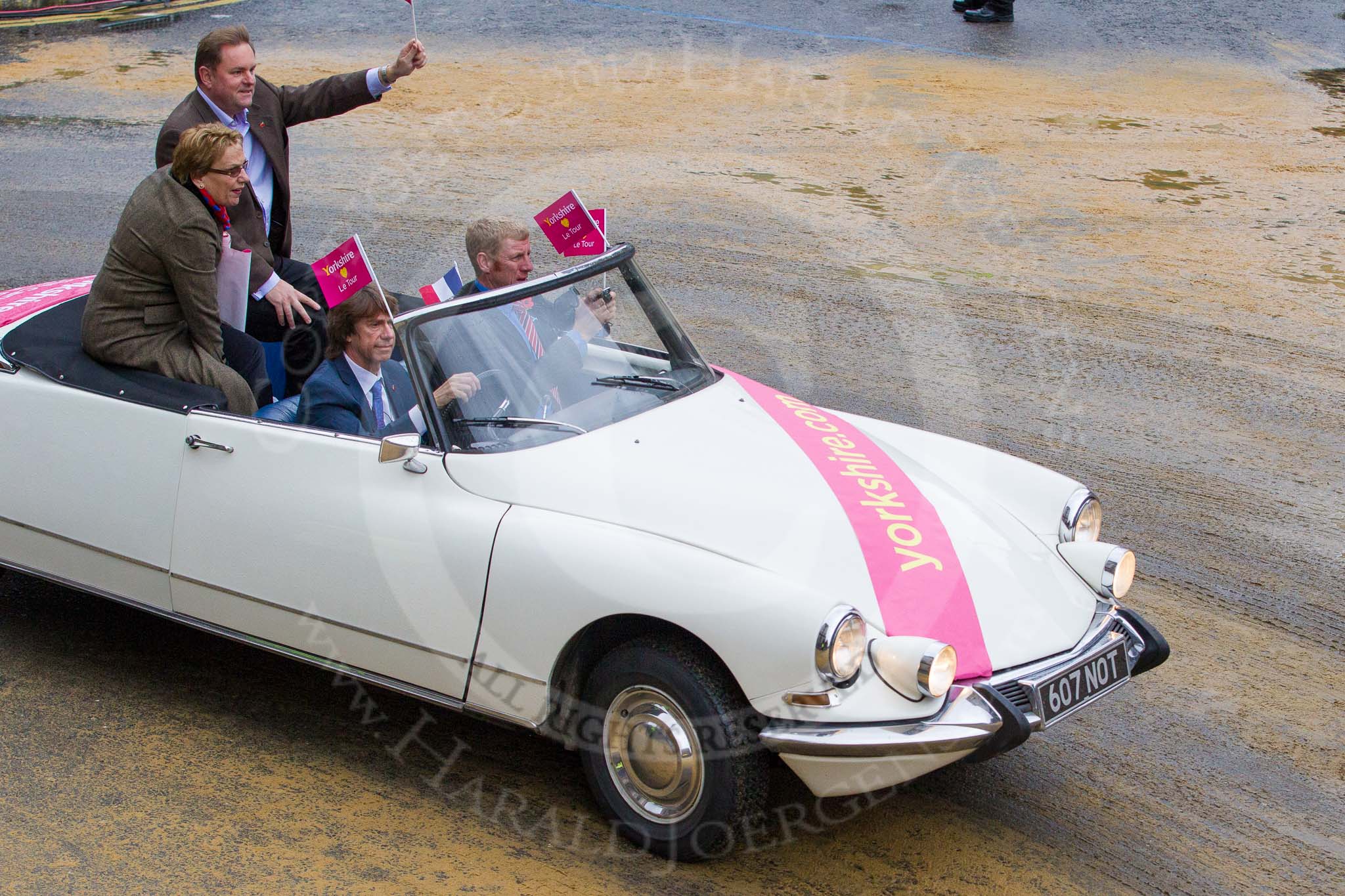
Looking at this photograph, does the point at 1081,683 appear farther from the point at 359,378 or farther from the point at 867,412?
the point at 867,412

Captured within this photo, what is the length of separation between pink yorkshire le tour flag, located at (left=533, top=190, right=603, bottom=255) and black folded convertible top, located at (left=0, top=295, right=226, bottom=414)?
4.83 ft

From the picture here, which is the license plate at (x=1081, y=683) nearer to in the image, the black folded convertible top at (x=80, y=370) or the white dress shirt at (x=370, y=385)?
the white dress shirt at (x=370, y=385)

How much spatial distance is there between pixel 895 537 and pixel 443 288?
7.16 feet

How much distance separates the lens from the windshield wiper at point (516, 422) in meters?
3.96

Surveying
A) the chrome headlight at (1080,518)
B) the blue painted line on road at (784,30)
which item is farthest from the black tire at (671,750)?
the blue painted line on road at (784,30)

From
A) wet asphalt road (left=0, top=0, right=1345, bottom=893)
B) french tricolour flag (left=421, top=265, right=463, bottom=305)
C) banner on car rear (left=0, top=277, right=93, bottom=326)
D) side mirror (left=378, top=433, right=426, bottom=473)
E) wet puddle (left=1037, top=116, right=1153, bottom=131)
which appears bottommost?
wet asphalt road (left=0, top=0, right=1345, bottom=893)

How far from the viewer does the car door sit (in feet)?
12.2

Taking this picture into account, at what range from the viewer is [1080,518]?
4.23 m

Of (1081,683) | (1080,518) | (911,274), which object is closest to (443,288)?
(1080,518)

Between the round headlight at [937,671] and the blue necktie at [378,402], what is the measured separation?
6.97 ft

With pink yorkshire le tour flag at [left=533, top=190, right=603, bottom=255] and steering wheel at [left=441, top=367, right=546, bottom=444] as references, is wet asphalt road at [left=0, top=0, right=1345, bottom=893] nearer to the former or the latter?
steering wheel at [left=441, top=367, right=546, bottom=444]

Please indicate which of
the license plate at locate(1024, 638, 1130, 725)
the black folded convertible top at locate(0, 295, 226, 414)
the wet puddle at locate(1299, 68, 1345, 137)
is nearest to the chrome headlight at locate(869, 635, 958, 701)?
the license plate at locate(1024, 638, 1130, 725)

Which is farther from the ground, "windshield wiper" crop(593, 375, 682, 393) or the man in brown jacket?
the man in brown jacket

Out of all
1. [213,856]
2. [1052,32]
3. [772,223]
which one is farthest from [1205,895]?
[1052,32]
